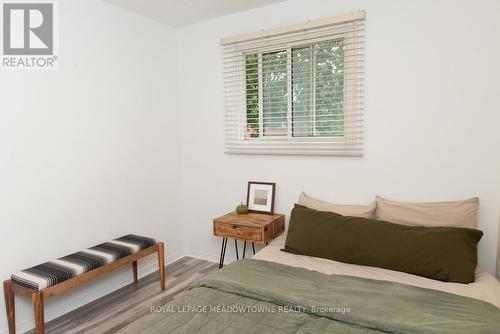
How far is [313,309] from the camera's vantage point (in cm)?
163

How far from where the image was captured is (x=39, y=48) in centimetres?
251

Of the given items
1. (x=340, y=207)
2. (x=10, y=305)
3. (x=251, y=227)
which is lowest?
(x=10, y=305)

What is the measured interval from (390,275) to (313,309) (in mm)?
755

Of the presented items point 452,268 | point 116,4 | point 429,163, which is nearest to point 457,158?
point 429,163

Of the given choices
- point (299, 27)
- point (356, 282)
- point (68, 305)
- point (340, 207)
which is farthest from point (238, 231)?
point (299, 27)

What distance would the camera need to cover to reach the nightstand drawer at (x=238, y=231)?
2.83 metres

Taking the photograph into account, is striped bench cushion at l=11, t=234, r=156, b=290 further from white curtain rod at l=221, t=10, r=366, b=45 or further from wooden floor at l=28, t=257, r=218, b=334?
white curtain rod at l=221, t=10, r=366, b=45

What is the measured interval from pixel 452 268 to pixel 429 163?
81cm

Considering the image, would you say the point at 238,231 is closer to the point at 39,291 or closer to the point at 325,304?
the point at 325,304

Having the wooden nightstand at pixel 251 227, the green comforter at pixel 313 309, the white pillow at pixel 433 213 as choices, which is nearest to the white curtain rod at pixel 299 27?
the white pillow at pixel 433 213

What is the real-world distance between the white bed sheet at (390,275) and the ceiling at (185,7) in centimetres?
219

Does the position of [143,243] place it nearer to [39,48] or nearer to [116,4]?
[39,48]

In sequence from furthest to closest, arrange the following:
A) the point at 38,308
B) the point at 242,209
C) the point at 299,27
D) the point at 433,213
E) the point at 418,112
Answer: the point at 242,209
the point at 299,27
the point at 418,112
the point at 433,213
the point at 38,308

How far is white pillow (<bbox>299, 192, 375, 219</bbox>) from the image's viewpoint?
263 cm
